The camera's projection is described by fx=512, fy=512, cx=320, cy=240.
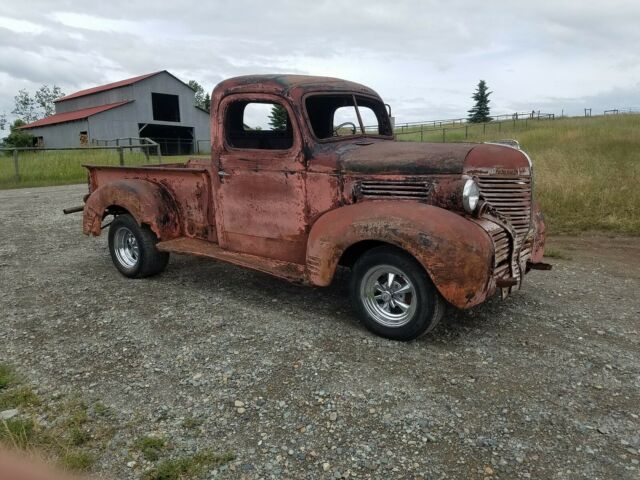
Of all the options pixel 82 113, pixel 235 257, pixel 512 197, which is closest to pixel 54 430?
pixel 235 257

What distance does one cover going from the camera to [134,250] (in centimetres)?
580

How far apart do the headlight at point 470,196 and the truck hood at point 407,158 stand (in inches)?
5.5

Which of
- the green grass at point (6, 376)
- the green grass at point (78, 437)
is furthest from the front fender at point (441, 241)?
the green grass at point (6, 376)

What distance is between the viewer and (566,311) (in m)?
4.60

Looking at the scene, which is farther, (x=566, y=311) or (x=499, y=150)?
(x=566, y=311)

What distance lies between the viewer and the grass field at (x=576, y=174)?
341 inches

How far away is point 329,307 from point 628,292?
10.1ft

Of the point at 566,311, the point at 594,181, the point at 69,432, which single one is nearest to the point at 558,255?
the point at 566,311

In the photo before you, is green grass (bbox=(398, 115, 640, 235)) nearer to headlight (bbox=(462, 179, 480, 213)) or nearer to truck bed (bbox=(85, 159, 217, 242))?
headlight (bbox=(462, 179, 480, 213))

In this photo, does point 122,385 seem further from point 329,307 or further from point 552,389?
point 552,389

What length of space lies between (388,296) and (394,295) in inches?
2.2

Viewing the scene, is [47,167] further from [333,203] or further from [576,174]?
[333,203]

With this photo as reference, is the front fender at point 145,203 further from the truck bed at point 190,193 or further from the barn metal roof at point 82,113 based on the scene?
the barn metal roof at point 82,113

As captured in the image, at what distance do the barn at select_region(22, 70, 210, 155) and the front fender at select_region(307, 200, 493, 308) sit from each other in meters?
30.1
